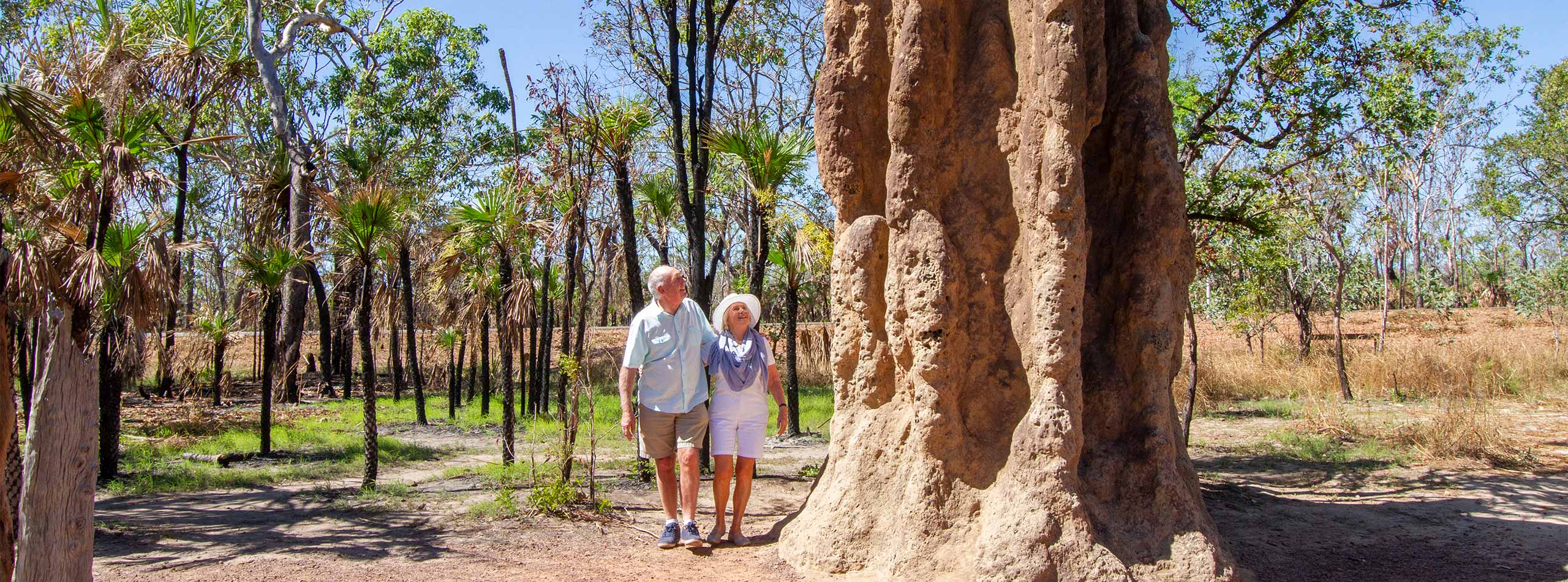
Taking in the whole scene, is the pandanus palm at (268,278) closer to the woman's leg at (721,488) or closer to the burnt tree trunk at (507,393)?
the burnt tree trunk at (507,393)

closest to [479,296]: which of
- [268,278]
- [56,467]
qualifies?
[268,278]

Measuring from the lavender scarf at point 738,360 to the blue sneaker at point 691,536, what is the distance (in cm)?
75

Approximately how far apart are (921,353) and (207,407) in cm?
1381

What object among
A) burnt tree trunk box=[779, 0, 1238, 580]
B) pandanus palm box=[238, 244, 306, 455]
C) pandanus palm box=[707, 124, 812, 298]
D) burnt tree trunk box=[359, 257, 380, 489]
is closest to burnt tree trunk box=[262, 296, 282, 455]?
pandanus palm box=[238, 244, 306, 455]

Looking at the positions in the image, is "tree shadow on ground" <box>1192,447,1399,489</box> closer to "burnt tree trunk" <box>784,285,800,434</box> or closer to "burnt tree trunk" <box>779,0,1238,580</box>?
"burnt tree trunk" <box>779,0,1238,580</box>

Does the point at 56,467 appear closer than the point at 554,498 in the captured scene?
Yes

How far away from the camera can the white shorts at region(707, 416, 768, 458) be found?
17.2 ft

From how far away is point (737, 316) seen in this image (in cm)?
540

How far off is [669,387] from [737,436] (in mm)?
455

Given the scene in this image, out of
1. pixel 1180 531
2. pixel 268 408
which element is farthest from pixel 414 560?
pixel 268 408

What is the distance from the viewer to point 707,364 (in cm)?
550

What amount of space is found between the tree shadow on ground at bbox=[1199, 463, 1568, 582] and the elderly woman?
2.61 meters

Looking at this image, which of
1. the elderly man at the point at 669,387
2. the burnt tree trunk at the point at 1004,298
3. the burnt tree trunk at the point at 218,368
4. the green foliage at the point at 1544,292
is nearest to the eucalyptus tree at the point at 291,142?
the burnt tree trunk at the point at 218,368

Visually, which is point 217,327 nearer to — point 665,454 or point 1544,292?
point 665,454
